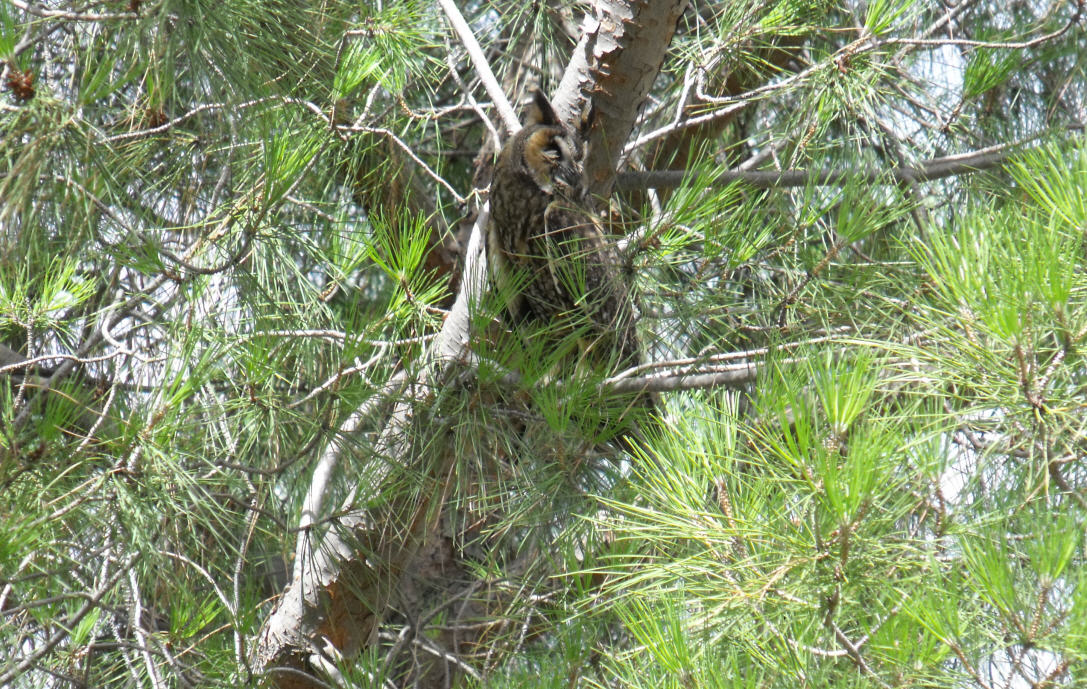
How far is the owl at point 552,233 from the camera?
4.50 feet

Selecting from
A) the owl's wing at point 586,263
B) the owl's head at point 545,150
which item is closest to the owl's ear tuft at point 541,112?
the owl's head at point 545,150

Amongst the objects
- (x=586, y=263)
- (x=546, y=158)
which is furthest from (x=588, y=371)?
(x=546, y=158)

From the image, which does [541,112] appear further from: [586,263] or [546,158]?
[586,263]

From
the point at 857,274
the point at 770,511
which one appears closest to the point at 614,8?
the point at 857,274

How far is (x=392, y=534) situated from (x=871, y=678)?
1024mm

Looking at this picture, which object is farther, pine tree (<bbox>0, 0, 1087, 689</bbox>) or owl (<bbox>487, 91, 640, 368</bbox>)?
owl (<bbox>487, 91, 640, 368</bbox>)

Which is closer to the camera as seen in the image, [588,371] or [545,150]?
[588,371]

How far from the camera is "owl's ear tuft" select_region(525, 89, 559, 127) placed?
142 centimetres

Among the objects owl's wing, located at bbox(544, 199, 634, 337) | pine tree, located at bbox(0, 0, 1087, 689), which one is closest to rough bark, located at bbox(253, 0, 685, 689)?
pine tree, located at bbox(0, 0, 1087, 689)

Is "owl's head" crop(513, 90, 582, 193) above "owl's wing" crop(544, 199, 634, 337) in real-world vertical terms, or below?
above

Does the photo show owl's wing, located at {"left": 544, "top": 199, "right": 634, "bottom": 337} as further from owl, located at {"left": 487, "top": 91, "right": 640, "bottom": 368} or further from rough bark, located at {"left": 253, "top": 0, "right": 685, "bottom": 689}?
rough bark, located at {"left": 253, "top": 0, "right": 685, "bottom": 689}

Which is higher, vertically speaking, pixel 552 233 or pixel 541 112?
pixel 541 112

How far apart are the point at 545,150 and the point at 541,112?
0.21 ft

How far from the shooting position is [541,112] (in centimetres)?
143
